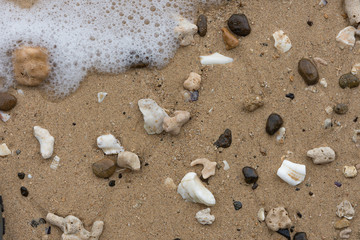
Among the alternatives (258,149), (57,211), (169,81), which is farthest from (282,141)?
(57,211)

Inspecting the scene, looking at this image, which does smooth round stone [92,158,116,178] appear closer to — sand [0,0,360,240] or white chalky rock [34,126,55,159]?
sand [0,0,360,240]

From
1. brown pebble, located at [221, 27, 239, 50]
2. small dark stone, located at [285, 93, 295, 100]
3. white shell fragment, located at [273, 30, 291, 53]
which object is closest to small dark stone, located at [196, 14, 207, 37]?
brown pebble, located at [221, 27, 239, 50]

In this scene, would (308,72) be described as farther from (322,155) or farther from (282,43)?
(322,155)

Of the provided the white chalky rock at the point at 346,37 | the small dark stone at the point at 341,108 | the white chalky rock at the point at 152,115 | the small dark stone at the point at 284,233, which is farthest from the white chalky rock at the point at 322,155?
the white chalky rock at the point at 152,115

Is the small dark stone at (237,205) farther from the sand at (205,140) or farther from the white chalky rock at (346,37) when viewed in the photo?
the white chalky rock at (346,37)

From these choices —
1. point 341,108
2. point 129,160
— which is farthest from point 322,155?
point 129,160
